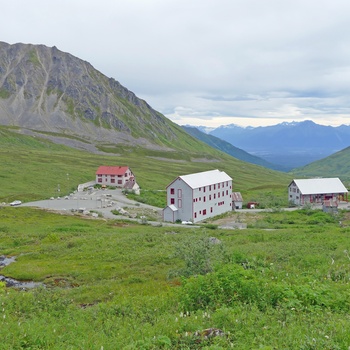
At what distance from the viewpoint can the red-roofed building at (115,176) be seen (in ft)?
406

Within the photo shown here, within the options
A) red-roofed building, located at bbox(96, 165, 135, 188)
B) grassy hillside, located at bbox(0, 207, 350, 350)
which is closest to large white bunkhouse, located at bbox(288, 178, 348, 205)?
red-roofed building, located at bbox(96, 165, 135, 188)

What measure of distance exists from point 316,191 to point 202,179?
30118 millimetres

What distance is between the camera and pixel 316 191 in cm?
9681

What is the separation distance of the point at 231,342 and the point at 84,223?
59.6 m

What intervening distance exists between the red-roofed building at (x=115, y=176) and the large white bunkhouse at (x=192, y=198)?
41683 millimetres

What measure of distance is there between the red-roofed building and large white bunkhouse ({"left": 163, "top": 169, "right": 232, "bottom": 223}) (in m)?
41.7

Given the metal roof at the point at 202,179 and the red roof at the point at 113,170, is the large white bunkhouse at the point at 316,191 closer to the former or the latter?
the metal roof at the point at 202,179

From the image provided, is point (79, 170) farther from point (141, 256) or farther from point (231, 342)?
point (231, 342)

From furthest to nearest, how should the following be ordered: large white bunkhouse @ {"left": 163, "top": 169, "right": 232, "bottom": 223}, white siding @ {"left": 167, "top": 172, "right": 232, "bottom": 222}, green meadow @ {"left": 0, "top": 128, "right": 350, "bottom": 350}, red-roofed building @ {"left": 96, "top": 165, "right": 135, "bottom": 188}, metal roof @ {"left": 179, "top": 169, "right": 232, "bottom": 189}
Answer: red-roofed building @ {"left": 96, "top": 165, "right": 135, "bottom": 188}, metal roof @ {"left": 179, "top": 169, "right": 232, "bottom": 189}, white siding @ {"left": 167, "top": 172, "right": 232, "bottom": 222}, large white bunkhouse @ {"left": 163, "top": 169, "right": 232, "bottom": 223}, green meadow @ {"left": 0, "top": 128, "right": 350, "bottom": 350}

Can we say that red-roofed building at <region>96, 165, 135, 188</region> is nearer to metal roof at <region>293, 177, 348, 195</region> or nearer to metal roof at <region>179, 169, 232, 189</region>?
metal roof at <region>179, 169, 232, 189</region>

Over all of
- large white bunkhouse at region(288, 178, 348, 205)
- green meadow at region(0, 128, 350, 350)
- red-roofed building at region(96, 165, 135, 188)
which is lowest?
green meadow at region(0, 128, 350, 350)

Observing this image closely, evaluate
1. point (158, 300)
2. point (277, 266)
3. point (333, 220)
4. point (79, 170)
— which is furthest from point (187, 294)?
point (79, 170)

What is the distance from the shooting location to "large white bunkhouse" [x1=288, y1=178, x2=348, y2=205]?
96.1 meters

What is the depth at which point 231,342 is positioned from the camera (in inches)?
415
